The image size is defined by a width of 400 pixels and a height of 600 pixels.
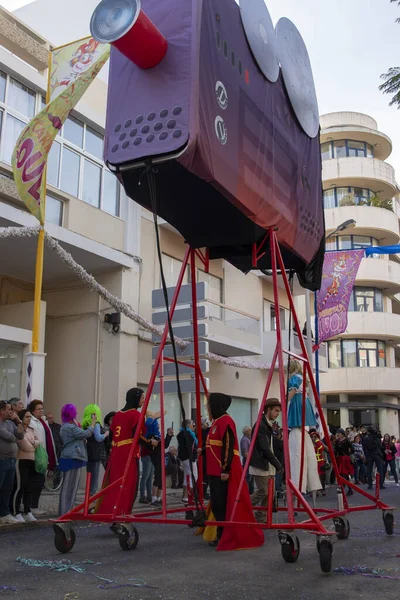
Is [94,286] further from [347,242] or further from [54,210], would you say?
[347,242]

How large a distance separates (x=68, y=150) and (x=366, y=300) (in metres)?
29.2

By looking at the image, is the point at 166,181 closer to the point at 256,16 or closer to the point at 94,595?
the point at 256,16

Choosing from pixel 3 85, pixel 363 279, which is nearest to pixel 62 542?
pixel 3 85

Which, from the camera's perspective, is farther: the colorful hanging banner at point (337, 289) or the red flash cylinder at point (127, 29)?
the colorful hanging banner at point (337, 289)

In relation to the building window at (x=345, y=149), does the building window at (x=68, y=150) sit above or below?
below

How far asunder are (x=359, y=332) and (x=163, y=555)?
118 feet

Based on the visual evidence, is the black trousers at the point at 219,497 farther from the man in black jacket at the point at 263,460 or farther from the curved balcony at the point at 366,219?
the curved balcony at the point at 366,219

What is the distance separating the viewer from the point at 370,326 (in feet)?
136

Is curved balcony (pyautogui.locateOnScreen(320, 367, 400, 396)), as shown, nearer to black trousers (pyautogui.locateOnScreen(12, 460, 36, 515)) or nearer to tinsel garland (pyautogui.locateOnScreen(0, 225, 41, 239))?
tinsel garland (pyautogui.locateOnScreen(0, 225, 41, 239))

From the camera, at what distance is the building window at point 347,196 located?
43.1m

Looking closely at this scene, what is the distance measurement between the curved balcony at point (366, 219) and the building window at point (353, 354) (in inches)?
286

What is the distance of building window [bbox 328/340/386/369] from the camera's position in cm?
4159

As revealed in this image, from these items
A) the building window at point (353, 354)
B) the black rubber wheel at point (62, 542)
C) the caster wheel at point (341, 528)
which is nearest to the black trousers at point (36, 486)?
Result: the black rubber wheel at point (62, 542)

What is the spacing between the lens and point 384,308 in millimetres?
43250
